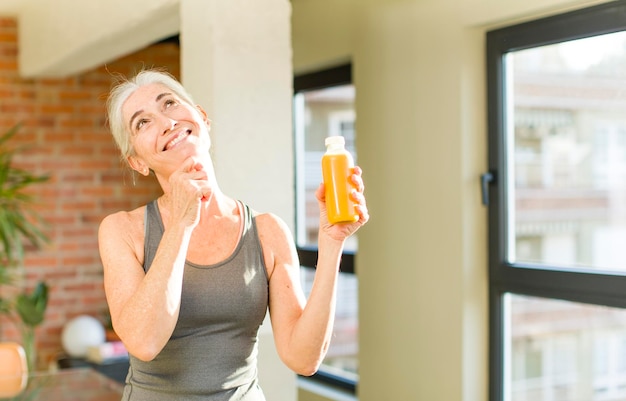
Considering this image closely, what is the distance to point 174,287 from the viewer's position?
1590 millimetres

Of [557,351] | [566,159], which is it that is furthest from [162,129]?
[557,351]

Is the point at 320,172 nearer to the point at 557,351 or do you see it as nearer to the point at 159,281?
Result: the point at 557,351

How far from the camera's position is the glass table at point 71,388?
286 cm

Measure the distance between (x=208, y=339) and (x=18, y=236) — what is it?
4135mm

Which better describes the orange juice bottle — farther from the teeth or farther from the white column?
the white column

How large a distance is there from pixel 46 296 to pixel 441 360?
8.88 ft

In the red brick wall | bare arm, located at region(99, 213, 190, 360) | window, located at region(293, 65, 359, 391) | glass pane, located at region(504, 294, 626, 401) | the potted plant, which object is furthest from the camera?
Answer: the red brick wall

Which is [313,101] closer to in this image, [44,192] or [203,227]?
[44,192]

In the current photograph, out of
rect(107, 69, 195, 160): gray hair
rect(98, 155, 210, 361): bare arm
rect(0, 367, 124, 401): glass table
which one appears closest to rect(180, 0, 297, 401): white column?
rect(0, 367, 124, 401): glass table

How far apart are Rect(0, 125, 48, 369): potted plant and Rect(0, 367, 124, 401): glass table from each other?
79.2 inches

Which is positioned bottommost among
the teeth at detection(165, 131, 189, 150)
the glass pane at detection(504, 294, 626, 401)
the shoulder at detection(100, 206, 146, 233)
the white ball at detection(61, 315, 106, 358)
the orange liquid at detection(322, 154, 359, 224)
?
the white ball at detection(61, 315, 106, 358)

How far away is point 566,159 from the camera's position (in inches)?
146

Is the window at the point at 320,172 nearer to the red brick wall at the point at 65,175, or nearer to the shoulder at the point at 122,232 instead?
the red brick wall at the point at 65,175

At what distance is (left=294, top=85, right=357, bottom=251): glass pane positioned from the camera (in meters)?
5.07
